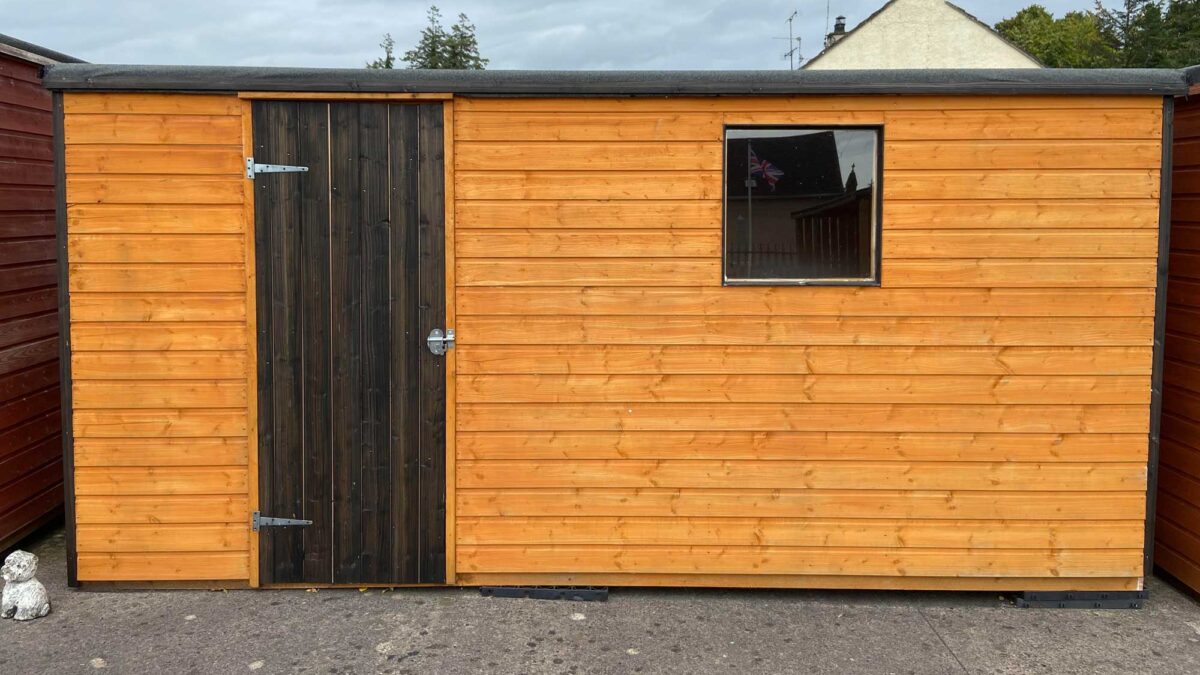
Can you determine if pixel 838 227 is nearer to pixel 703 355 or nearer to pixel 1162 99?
pixel 703 355

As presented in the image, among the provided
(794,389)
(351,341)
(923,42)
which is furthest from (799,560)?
(923,42)

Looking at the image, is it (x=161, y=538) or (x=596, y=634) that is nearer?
(x=596, y=634)

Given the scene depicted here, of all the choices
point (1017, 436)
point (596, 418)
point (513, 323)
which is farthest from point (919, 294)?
point (513, 323)

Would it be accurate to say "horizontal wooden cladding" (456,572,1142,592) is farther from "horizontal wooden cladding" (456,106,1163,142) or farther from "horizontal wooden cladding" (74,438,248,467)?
"horizontal wooden cladding" (456,106,1163,142)

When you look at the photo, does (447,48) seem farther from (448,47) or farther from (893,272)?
(893,272)

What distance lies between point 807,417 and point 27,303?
4563 mm

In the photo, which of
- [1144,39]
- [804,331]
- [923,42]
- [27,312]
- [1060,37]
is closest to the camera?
[804,331]

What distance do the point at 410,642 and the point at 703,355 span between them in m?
1.96

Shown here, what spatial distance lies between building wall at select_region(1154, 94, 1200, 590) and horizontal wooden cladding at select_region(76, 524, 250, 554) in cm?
489

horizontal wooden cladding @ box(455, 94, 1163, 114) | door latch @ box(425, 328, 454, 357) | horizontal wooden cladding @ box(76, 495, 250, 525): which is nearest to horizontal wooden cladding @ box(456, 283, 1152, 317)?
door latch @ box(425, 328, 454, 357)

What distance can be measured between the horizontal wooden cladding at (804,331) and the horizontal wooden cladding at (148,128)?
60.5 inches

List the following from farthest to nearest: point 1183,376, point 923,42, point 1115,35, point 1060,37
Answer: point 1060,37 < point 1115,35 < point 923,42 < point 1183,376

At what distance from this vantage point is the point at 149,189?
449 cm

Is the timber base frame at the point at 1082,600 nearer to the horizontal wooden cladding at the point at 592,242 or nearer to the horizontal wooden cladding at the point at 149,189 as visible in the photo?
the horizontal wooden cladding at the point at 592,242
